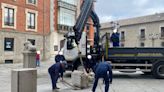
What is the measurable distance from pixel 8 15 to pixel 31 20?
371cm

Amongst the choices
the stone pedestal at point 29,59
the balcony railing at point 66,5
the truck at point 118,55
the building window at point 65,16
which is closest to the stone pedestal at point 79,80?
the stone pedestal at point 29,59

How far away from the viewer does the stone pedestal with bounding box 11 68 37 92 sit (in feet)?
24.2

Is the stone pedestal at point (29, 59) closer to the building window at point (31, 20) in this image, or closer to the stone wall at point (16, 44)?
the stone wall at point (16, 44)

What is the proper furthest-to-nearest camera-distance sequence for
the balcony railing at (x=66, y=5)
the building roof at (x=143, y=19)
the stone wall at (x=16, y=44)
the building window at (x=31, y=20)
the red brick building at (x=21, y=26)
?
the building roof at (x=143, y=19) < the balcony railing at (x=66, y=5) < the building window at (x=31, y=20) < the red brick building at (x=21, y=26) < the stone wall at (x=16, y=44)

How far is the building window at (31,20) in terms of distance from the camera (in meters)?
34.3

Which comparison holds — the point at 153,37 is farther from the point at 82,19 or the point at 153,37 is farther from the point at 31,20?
the point at 82,19

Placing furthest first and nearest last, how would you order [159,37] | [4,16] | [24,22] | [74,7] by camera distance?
1. [159,37]
2. [74,7]
3. [24,22]
4. [4,16]

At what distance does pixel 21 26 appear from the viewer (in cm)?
3325

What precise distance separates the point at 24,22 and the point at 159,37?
89.4 ft

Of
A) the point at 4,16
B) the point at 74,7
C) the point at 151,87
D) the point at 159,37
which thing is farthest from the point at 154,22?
the point at 151,87

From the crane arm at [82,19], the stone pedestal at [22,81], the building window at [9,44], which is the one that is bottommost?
the stone pedestal at [22,81]

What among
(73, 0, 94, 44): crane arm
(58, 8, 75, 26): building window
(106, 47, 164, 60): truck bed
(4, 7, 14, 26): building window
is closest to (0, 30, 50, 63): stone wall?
(4, 7, 14, 26): building window

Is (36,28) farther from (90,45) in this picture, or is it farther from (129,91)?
(129,91)

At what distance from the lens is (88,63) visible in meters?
17.5
